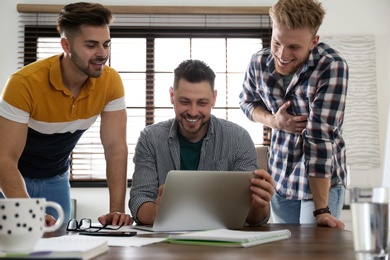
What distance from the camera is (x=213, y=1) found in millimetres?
5121

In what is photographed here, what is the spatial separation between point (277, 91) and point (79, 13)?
85 cm

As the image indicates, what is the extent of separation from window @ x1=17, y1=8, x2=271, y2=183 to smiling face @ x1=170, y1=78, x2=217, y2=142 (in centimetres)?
287

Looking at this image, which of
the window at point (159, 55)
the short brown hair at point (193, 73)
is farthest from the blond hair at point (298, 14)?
the window at point (159, 55)

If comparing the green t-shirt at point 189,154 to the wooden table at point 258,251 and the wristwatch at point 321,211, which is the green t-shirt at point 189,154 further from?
the wooden table at point 258,251

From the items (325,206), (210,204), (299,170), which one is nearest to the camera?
(210,204)

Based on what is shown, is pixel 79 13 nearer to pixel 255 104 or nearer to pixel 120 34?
pixel 255 104

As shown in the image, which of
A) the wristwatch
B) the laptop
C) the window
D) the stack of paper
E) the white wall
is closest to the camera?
the stack of paper

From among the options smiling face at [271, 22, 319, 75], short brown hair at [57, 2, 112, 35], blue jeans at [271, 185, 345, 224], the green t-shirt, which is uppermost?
short brown hair at [57, 2, 112, 35]

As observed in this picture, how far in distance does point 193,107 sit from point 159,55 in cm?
302

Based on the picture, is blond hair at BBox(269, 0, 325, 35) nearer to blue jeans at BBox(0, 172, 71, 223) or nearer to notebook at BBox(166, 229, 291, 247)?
notebook at BBox(166, 229, 291, 247)

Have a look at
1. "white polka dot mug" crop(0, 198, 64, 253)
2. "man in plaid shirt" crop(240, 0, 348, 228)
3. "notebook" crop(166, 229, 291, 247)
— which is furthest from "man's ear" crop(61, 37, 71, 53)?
"white polka dot mug" crop(0, 198, 64, 253)

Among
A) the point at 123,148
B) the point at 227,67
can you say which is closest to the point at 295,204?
the point at 123,148

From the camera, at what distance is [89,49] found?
93.9 inches

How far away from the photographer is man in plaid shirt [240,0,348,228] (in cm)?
202
